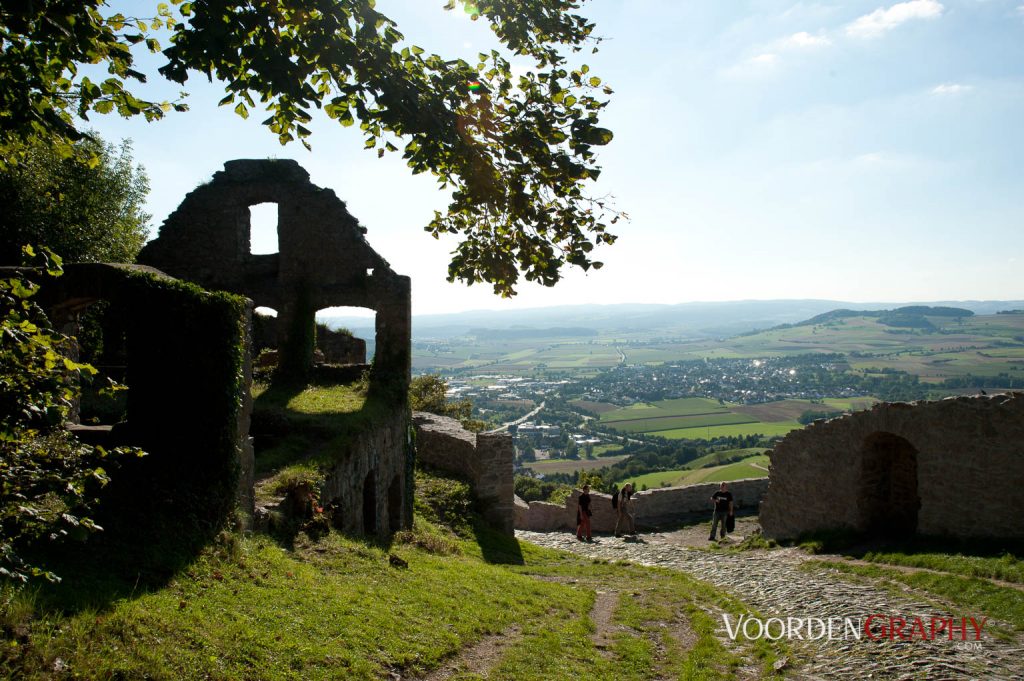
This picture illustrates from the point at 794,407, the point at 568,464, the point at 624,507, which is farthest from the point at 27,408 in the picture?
the point at 794,407

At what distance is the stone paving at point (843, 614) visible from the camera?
7570mm

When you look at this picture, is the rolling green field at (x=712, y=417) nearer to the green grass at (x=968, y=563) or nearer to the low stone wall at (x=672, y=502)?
the low stone wall at (x=672, y=502)

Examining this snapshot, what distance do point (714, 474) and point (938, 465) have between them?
26.8 m

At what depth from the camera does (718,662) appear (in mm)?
8906

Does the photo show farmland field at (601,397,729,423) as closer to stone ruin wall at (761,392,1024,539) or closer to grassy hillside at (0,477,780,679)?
stone ruin wall at (761,392,1024,539)

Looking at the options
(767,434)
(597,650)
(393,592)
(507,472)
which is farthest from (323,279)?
(767,434)

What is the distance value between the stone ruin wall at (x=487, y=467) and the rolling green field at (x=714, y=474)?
14345 millimetres

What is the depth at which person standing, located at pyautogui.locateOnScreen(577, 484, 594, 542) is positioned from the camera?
2130 cm

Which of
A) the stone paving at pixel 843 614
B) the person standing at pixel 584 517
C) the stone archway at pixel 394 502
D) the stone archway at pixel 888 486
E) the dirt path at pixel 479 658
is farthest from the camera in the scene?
the person standing at pixel 584 517

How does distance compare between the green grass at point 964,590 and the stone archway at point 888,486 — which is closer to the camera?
the green grass at point 964,590

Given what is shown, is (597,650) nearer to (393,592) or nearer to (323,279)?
(393,592)

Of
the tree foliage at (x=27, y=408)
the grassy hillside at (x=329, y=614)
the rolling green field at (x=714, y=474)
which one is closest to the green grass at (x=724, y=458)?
the rolling green field at (x=714, y=474)

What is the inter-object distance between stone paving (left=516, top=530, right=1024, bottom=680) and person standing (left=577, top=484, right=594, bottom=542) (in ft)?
14.1

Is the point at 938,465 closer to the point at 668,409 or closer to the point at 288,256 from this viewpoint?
the point at 288,256
